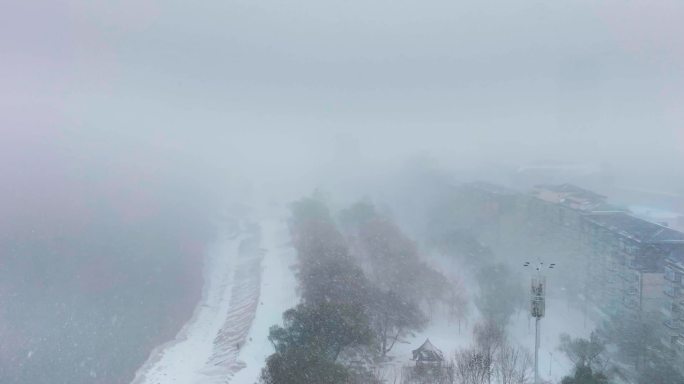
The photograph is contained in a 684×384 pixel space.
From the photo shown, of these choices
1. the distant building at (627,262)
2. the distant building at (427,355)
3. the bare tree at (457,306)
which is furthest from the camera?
the bare tree at (457,306)

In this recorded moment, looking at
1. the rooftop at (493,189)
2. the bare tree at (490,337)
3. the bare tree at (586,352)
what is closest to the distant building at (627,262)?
the bare tree at (586,352)

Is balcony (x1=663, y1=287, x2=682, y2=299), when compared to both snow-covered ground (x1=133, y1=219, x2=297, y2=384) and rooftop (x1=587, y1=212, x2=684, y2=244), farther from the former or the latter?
snow-covered ground (x1=133, y1=219, x2=297, y2=384)

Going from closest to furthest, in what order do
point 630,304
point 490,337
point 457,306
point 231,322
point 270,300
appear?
point 490,337
point 630,304
point 457,306
point 231,322
point 270,300

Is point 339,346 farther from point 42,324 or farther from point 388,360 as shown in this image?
point 42,324

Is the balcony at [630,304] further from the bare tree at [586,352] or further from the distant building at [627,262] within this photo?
the bare tree at [586,352]

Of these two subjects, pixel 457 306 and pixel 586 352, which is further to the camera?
pixel 457 306

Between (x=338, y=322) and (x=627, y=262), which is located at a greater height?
(x=627, y=262)

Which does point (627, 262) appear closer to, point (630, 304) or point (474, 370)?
point (630, 304)

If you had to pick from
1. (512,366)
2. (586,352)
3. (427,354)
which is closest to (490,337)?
(512,366)

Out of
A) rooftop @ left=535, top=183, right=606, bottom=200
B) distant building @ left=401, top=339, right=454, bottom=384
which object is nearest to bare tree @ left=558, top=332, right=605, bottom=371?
distant building @ left=401, top=339, right=454, bottom=384

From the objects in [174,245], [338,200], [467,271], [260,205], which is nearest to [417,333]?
[467,271]

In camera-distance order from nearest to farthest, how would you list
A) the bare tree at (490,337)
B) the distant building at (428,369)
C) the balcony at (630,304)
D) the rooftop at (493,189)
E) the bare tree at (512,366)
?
the distant building at (428,369)
the bare tree at (512,366)
the bare tree at (490,337)
the balcony at (630,304)
the rooftop at (493,189)
